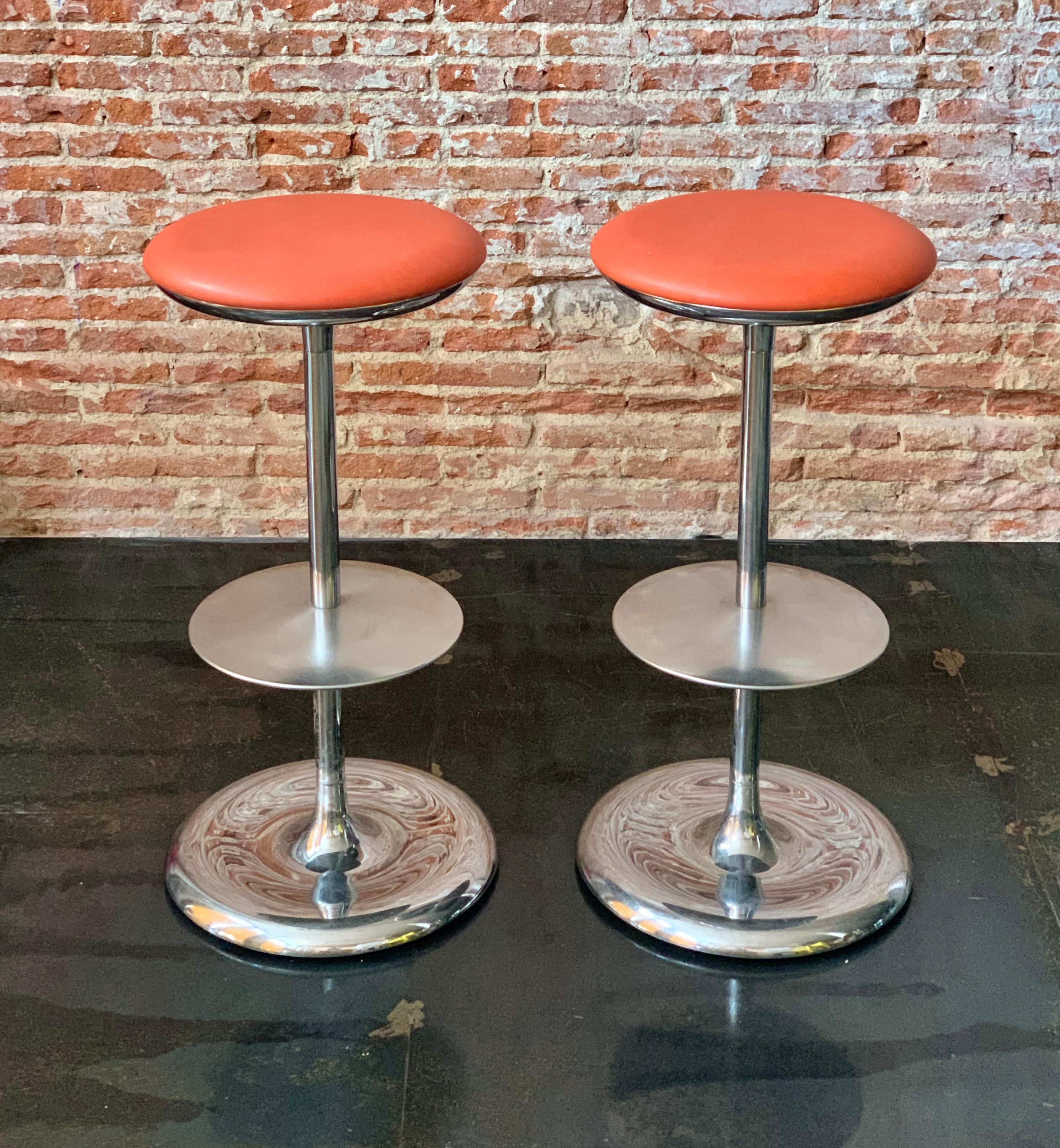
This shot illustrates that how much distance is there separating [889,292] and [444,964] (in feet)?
3.45

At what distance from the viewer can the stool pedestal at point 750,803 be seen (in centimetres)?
190

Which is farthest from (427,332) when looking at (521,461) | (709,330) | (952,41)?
(952,41)

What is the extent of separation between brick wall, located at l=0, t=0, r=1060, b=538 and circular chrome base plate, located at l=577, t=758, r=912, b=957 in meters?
0.92

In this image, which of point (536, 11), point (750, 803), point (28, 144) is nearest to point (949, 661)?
point (750, 803)

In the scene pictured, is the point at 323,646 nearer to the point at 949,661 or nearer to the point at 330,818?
the point at 330,818

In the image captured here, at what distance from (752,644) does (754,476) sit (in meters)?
0.23

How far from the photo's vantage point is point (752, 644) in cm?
191

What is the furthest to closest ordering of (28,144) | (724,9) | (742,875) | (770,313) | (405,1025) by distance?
(28,144)
(724,9)
(742,875)
(405,1025)
(770,313)

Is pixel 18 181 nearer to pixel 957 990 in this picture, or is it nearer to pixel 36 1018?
pixel 36 1018

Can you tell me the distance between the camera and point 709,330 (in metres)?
2.89

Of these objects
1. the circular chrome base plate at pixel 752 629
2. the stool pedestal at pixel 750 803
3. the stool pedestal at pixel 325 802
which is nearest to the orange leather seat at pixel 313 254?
the stool pedestal at pixel 325 802

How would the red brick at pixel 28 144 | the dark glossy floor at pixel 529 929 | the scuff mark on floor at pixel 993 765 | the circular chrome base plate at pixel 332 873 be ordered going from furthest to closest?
the red brick at pixel 28 144 → the scuff mark on floor at pixel 993 765 → the circular chrome base plate at pixel 332 873 → the dark glossy floor at pixel 529 929

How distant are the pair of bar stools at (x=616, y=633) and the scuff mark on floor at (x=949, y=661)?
17.9 inches

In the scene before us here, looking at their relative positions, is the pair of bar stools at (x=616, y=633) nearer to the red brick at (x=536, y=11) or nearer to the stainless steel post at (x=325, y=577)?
the stainless steel post at (x=325, y=577)
